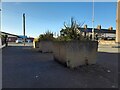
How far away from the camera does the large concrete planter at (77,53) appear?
9086 mm

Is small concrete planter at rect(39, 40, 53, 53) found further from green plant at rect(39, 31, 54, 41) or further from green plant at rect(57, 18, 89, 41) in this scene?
green plant at rect(57, 18, 89, 41)

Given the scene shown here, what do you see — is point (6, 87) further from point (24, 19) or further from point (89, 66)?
point (24, 19)

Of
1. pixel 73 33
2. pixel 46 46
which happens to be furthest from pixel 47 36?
pixel 73 33

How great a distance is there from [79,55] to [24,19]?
30.6 m

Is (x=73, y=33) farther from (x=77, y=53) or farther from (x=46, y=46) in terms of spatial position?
(x=46, y=46)

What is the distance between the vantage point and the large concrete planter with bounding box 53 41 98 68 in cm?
909

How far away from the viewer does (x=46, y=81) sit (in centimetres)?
665

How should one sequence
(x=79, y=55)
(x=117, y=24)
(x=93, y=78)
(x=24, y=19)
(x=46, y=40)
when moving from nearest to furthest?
(x=93, y=78), (x=79, y=55), (x=46, y=40), (x=24, y=19), (x=117, y=24)

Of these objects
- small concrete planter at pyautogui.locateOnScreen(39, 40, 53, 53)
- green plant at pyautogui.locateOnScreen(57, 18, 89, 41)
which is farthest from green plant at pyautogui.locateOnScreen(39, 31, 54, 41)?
green plant at pyautogui.locateOnScreen(57, 18, 89, 41)

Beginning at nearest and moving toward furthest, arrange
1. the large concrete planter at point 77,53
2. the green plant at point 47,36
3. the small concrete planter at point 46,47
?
the large concrete planter at point 77,53
the small concrete planter at point 46,47
the green plant at point 47,36

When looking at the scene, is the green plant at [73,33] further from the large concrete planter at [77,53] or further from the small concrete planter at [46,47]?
the small concrete planter at [46,47]

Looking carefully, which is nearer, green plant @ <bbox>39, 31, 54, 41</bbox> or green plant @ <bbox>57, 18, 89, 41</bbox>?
green plant @ <bbox>57, 18, 89, 41</bbox>

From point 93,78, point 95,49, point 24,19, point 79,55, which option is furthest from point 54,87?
point 24,19

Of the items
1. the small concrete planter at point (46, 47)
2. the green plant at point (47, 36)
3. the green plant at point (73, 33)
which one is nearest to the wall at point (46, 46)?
the small concrete planter at point (46, 47)
